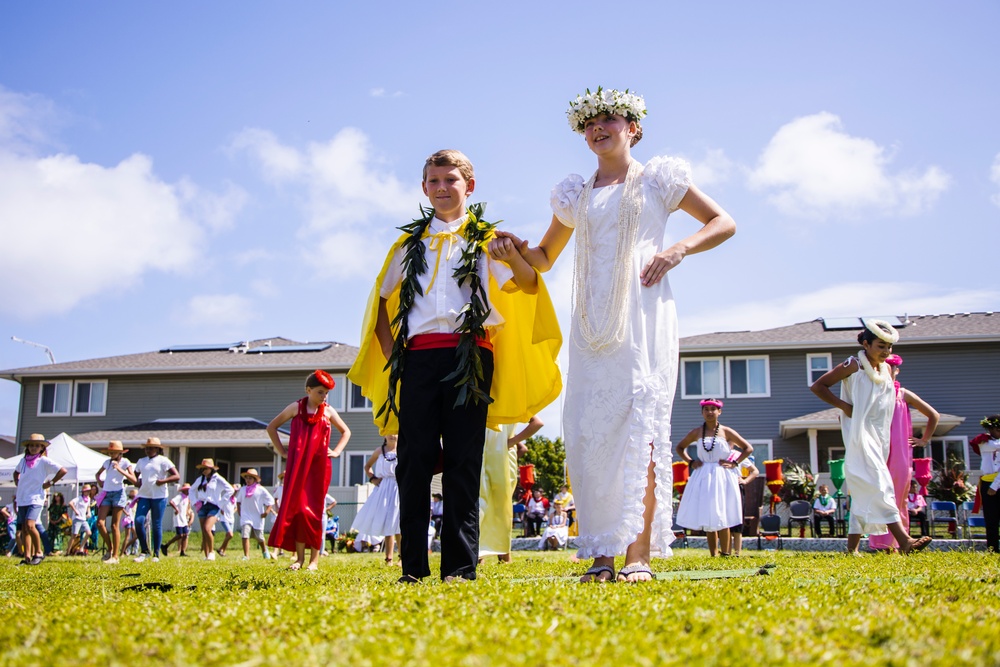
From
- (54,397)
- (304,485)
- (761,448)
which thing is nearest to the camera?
(304,485)

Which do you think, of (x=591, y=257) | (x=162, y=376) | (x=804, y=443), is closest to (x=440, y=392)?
(x=591, y=257)

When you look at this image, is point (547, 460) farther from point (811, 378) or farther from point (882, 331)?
point (882, 331)

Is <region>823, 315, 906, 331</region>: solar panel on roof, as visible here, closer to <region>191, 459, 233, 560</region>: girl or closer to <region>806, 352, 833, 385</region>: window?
<region>806, 352, 833, 385</region>: window

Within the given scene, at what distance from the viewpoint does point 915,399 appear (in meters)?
10.4

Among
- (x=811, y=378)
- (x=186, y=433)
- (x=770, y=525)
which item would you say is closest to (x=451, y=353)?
(x=770, y=525)

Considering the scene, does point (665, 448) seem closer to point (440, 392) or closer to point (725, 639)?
point (440, 392)

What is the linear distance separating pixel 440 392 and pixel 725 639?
3.09m

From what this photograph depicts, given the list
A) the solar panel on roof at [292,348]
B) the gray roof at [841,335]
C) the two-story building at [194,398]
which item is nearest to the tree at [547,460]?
the solar panel on roof at [292,348]

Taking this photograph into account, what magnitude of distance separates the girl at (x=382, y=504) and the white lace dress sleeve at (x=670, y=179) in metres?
9.72

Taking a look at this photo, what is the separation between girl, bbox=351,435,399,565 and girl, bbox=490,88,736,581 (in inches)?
373

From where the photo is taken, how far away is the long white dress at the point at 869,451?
31.1 ft

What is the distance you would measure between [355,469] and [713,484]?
2960cm

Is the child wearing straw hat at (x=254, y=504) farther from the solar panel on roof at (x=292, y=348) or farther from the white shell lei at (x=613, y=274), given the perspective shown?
the solar panel on roof at (x=292, y=348)

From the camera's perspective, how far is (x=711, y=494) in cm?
1233
